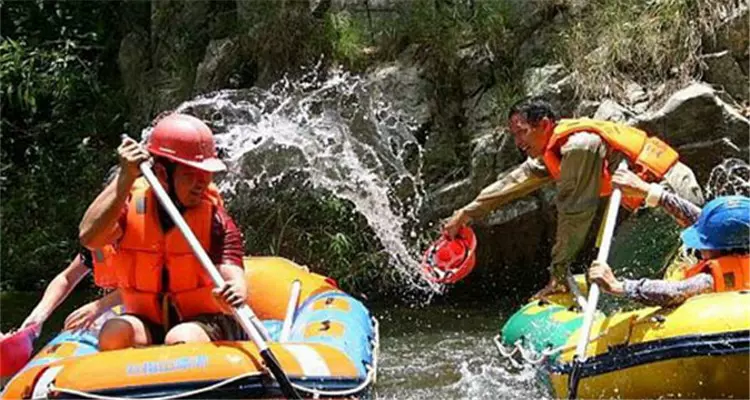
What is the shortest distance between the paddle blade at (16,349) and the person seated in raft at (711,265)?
94.2 inches

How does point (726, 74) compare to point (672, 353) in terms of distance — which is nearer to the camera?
point (672, 353)

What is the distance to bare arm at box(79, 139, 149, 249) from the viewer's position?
4.04 m

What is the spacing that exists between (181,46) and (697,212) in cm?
629

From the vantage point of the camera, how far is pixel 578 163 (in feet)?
19.9

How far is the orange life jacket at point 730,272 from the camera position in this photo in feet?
14.8

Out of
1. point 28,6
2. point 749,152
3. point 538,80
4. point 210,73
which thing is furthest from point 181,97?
point 749,152

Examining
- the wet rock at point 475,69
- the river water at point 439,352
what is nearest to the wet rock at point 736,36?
the wet rock at point 475,69

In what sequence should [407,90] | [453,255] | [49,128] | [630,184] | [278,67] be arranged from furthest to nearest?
[49,128], [278,67], [407,90], [453,255], [630,184]

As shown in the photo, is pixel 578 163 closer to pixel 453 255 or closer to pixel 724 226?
pixel 453 255

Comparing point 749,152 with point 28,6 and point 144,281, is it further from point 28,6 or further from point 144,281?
point 28,6

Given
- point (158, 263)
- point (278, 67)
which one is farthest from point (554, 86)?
point (158, 263)

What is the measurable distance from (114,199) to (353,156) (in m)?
4.66

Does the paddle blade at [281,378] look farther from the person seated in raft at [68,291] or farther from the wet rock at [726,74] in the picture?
the wet rock at [726,74]

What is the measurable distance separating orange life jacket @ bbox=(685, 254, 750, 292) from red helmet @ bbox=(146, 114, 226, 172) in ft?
6.58
